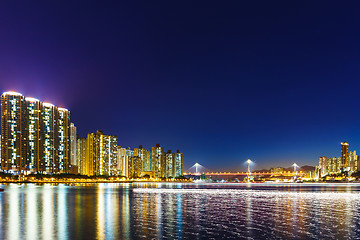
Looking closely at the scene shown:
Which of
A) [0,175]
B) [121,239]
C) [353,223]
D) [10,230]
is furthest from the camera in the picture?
[0,175]

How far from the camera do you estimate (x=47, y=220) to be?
3008 cm

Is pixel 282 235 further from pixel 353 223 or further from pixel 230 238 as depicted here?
pixel 353 223

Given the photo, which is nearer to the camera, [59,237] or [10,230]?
[59,237]

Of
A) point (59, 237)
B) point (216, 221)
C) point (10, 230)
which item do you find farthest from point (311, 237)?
point (10, 230)

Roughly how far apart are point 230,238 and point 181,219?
9.41 m

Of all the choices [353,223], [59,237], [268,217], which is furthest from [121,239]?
[353,223]

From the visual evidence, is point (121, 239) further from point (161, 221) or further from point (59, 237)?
point (161, 221)

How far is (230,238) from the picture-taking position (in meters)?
22.0

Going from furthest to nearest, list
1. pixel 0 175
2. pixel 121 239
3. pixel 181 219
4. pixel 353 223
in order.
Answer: pixel 0 175
pixel 181 219
pixel 353 223
pixel 121 239

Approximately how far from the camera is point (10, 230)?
2484cm

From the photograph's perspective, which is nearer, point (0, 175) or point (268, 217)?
point (268, 217)

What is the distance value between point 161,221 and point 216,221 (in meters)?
4.34

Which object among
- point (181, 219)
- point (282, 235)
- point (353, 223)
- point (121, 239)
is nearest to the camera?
point (121, 239)

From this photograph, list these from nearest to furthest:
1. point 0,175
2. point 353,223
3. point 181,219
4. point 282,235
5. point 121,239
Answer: point 121,239 → point 282,235 → point 353,223 → point 181,219 → point 0,175
